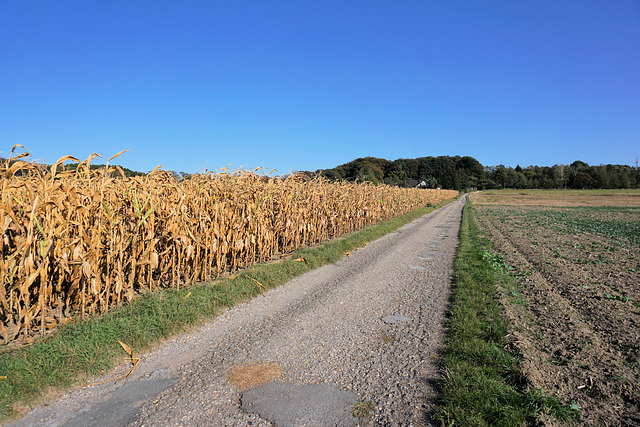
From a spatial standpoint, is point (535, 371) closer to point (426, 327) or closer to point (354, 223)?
point (426, 327)

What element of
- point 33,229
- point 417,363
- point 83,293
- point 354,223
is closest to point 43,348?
point 83,293

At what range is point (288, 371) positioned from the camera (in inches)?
135

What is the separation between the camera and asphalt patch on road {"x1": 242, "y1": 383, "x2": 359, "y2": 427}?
8.77 feet

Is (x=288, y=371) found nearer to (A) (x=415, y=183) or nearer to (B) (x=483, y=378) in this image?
(B) (x=483, y=378)

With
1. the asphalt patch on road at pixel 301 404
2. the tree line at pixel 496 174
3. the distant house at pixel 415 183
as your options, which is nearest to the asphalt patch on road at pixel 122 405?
the asphalt patch on road at pixel 301 404

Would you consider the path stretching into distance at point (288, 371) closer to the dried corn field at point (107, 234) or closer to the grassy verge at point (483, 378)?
the grassy verge at point (483, 378)

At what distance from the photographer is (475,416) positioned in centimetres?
260

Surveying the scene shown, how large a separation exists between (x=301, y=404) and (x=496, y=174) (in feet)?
529

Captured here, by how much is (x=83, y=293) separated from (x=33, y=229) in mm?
921

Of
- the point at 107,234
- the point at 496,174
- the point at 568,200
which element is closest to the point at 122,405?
the point at 107,234

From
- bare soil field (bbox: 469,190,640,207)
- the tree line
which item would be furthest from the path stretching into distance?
the tree line

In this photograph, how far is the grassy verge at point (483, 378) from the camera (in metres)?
2.63

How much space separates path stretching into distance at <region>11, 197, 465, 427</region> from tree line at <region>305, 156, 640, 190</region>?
323 ft

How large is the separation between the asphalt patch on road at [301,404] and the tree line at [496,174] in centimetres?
10059
